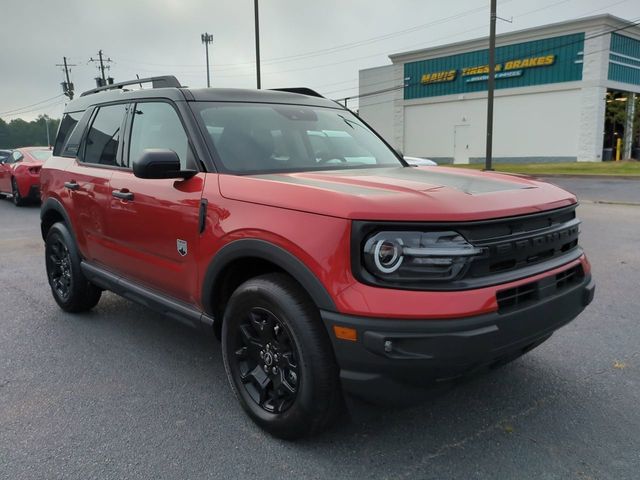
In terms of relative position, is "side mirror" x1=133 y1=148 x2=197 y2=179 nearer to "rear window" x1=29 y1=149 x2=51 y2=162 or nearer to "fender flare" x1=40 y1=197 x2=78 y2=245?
"fender flare" x1=40 y1=197 x2=78 y2=245

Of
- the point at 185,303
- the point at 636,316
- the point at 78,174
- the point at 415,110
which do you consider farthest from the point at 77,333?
the point at 415,110

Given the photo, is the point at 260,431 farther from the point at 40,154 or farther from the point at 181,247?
the point at 40,154

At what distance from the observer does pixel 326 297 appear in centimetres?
229

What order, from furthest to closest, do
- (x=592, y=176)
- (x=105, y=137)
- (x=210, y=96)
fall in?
(x=592, y=176)
(x=105, y=137)
(x=210, y=96)

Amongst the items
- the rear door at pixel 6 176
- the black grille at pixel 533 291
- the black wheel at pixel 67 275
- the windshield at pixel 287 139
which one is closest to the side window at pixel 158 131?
the windshield at pixel 287 139

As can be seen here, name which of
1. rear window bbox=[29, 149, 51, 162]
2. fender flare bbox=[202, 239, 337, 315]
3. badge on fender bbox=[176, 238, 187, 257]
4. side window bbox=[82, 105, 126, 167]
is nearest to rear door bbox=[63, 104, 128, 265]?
side window bbox=[82, 105, 126, 167]

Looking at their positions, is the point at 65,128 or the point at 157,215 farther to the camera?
the point at 65,128

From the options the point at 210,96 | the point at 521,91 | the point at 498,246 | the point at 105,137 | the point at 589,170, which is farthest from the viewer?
the point at 521,91

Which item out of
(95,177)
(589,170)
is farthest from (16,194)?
(589,170)

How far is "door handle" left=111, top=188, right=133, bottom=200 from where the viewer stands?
3.57 meters

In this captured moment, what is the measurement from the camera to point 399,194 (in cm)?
239

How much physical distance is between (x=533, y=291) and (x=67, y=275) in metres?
4.02

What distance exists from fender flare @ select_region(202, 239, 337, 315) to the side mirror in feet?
1.87

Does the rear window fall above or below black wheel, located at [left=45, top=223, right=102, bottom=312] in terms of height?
above
